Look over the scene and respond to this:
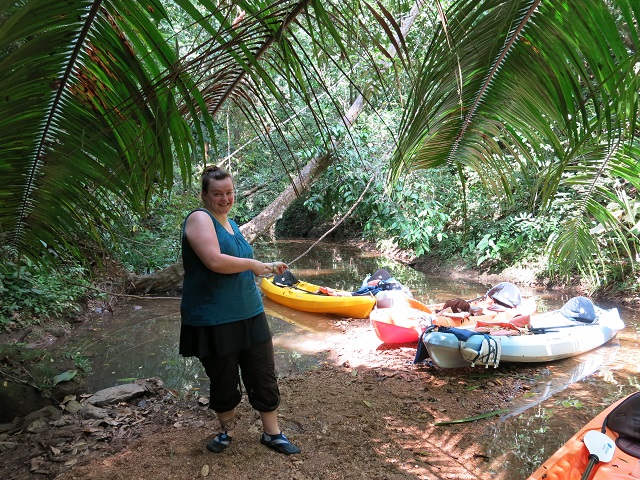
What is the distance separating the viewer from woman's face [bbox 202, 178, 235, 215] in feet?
7.82

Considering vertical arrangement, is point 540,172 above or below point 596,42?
below

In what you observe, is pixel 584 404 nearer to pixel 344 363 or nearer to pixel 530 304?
pixel 344 363

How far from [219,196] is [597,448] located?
253 cm

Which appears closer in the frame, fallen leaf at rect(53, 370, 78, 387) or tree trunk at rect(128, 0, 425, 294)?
fallen leaf at rect(53, 370, 78, 387)

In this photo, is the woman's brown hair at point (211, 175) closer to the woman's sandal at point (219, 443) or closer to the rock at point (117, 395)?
the woman's sandal at point (219, 443)

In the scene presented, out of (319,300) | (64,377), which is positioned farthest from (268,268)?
(319,300)

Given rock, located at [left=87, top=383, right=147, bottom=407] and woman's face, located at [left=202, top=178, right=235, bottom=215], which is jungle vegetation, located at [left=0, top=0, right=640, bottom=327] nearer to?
woman's face, located at [left=202, top=178, right=235, bottom=215]

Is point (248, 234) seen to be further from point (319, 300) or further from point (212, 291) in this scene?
point (212, 291)

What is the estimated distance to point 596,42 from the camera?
1.24 metres

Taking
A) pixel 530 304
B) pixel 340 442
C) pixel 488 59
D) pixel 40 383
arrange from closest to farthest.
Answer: pixel 488 59, pixel 340 442, pixel 40 383, pixel 530 304

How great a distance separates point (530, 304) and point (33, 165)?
6884 millimetres

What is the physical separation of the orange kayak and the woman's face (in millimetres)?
2214

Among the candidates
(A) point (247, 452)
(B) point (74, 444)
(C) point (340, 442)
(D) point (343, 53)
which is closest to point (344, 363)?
(C) point (340, 442)

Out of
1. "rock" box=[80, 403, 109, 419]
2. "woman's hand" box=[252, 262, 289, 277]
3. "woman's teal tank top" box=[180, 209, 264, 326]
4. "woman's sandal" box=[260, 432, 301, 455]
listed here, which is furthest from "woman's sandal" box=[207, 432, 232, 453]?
"rock" box=[80, 403, 109, 419]
